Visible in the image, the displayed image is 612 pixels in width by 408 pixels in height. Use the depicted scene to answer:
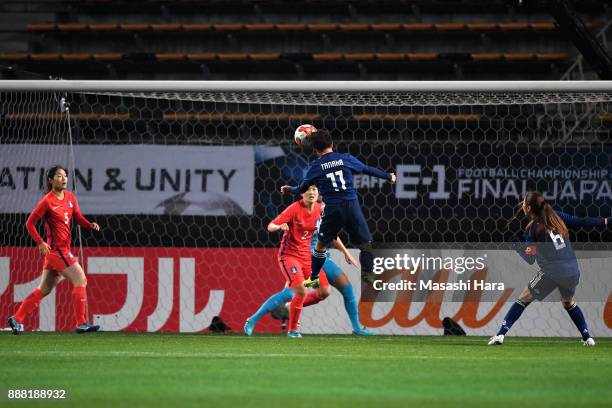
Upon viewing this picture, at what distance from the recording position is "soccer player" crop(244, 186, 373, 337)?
10945 mm

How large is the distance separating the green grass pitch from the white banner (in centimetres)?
271

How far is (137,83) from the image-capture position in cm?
1153

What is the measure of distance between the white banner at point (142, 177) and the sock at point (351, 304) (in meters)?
1.80

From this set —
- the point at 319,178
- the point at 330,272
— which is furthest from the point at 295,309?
the point at 319,178

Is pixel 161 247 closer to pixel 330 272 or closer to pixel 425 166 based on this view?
pixel 330 272

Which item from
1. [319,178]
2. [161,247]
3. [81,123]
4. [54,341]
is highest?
[81,123]

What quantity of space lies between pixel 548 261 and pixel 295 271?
2724 millimetres

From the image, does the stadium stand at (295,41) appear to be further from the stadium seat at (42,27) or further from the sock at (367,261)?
the sock at (367,261)

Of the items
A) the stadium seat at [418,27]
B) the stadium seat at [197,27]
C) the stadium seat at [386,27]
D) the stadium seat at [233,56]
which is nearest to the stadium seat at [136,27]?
the stadium seat at [197,27]

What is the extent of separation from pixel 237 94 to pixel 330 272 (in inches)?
96.1

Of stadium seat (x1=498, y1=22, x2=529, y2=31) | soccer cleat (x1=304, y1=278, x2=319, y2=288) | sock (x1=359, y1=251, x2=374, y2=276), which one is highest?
stadium seat (x1=498, y1=22, x2=529, y2=31)

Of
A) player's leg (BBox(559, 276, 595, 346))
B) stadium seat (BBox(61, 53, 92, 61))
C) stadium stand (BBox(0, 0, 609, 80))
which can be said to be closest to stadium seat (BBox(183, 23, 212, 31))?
stadium stand (BBox(0, 0, 609, 80))

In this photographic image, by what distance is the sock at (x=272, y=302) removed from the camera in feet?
37.5

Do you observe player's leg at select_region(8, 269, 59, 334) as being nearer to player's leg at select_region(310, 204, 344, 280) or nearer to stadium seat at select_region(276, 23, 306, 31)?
player's leg at select_region(310, 204, 344, 280)
